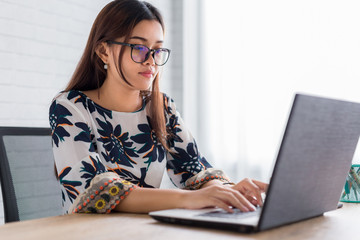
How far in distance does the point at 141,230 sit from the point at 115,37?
0.77 metres

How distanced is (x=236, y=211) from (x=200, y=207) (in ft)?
0.26

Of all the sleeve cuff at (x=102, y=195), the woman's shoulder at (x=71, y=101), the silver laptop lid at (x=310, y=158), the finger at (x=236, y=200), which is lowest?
the sleeve cuff at (x=102, y=195)

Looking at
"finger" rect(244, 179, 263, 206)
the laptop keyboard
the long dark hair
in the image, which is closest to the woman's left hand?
"finger" rect(244, 179, 263, 206)

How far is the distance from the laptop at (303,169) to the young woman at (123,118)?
24 cm

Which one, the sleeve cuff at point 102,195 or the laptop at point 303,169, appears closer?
the laptop at point 303,169

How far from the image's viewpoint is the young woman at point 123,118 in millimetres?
1177

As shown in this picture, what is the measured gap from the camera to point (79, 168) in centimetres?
112

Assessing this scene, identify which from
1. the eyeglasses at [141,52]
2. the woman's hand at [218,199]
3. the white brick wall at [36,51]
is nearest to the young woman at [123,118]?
the eyeglasses at [141,52]

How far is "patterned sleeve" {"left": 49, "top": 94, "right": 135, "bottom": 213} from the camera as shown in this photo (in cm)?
103

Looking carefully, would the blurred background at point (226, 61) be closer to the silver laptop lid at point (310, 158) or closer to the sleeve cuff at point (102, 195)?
the sleeve cuff at point (102, 195)

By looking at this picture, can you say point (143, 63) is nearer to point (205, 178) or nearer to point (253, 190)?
point (205, 178)

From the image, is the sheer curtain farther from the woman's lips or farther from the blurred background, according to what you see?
the woman's lips

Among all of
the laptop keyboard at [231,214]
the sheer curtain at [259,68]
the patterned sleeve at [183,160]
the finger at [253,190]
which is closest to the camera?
the laptop keyboard at [231,214]

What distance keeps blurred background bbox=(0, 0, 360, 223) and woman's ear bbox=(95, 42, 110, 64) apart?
3.81 feet
